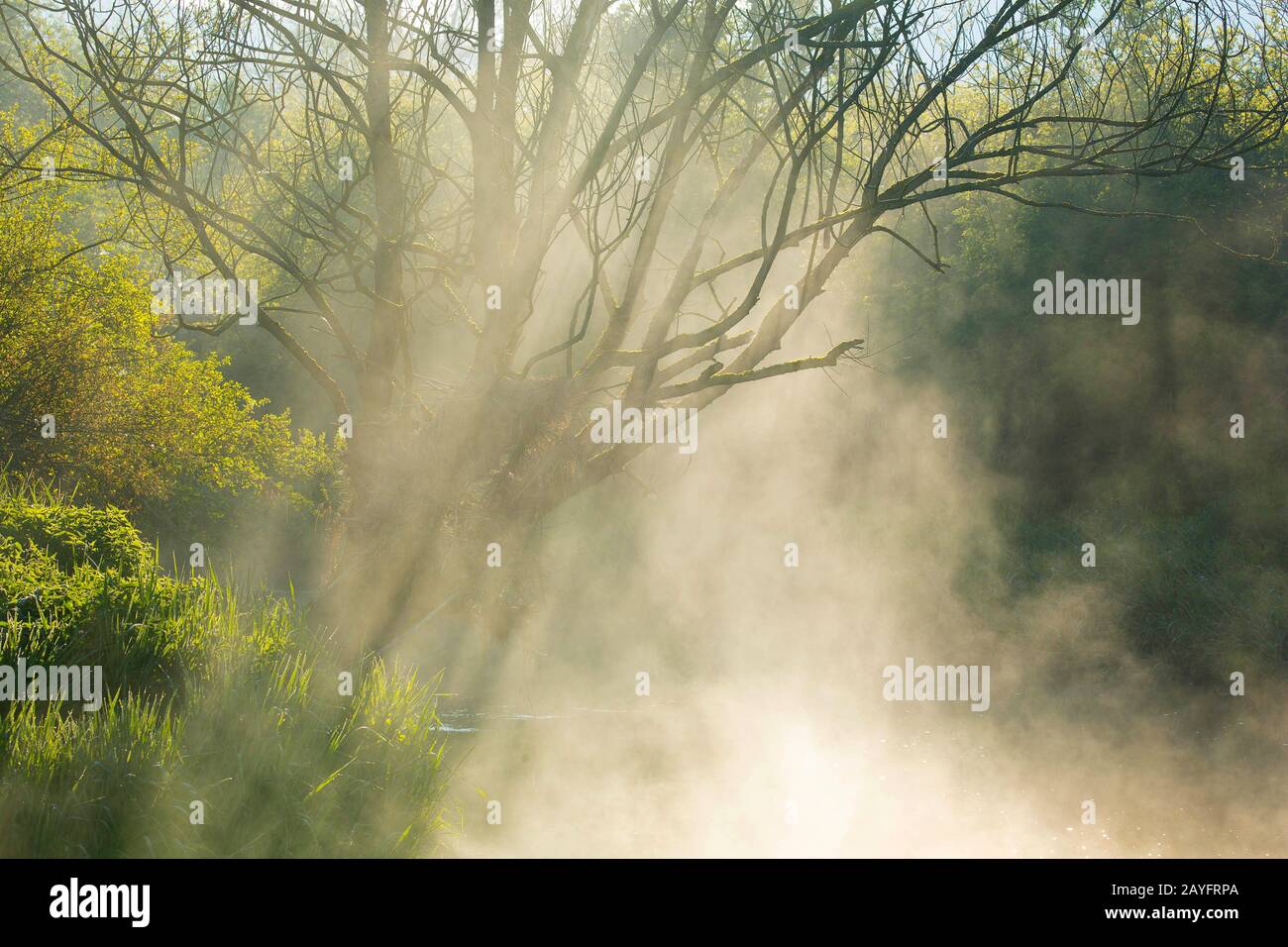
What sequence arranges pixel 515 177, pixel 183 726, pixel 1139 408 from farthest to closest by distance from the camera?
pixel 1139 408, pixel 515 177, pixel 183 726

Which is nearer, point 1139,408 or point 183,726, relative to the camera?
point 183,726

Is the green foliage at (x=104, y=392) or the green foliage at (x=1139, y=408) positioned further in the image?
the green foliage at (x=1139, y=408)

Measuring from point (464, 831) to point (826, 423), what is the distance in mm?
15303

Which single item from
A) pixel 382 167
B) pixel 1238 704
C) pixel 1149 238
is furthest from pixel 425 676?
pixel 1149 238

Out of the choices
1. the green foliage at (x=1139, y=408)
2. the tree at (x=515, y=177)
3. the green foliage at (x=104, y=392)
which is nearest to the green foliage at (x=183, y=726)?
the tree at (x=515, y=177)

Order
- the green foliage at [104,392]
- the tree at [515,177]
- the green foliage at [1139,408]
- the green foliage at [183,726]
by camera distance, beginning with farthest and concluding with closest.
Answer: the green foliage at [1139,408] < the green foliage at [104,392] < the tree at [515,177] < the green foliage at [183,726]

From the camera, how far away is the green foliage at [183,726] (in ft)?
16.5

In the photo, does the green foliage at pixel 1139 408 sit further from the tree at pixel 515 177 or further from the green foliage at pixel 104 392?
the green foliage at pixel 104 392

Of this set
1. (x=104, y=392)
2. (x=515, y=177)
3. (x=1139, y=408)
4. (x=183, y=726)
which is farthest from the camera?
(x=1139, y=408)

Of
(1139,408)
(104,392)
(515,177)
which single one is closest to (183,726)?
(515,177)

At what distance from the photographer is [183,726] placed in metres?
5.67

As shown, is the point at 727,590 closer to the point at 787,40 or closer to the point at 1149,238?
the point at 1149,238

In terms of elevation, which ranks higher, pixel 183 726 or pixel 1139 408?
pixel 1139 408

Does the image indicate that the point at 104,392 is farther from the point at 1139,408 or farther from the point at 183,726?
the point at 1139,408
